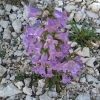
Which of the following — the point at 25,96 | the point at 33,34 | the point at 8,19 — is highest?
the point at 33,34

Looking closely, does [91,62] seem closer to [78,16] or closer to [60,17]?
[78,16]

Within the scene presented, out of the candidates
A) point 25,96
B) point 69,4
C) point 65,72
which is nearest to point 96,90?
point 65,72

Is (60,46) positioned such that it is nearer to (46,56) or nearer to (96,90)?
(46,56)

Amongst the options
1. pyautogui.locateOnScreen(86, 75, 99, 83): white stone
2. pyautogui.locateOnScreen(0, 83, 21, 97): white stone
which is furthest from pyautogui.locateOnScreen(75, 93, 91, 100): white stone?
pyautogui.locateOnScreen(0, 83, 21, 97): white stone

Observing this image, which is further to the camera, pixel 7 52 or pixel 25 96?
pixel 7 52

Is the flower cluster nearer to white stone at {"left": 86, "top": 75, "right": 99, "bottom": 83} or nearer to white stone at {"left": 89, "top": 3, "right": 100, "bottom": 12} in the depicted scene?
white stone at {"left": 86, "top": 75, "right": 99, "bottom": 83}

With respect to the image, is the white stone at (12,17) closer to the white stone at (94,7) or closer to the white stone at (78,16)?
the white stone at (78,16)

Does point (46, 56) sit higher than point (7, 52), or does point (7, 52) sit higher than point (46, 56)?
point (46, 56)

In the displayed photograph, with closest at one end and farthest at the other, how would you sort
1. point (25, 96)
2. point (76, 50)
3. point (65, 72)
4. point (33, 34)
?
point (33, 34) → point (65, 72) → point (25, 96) → point (76, 50)
